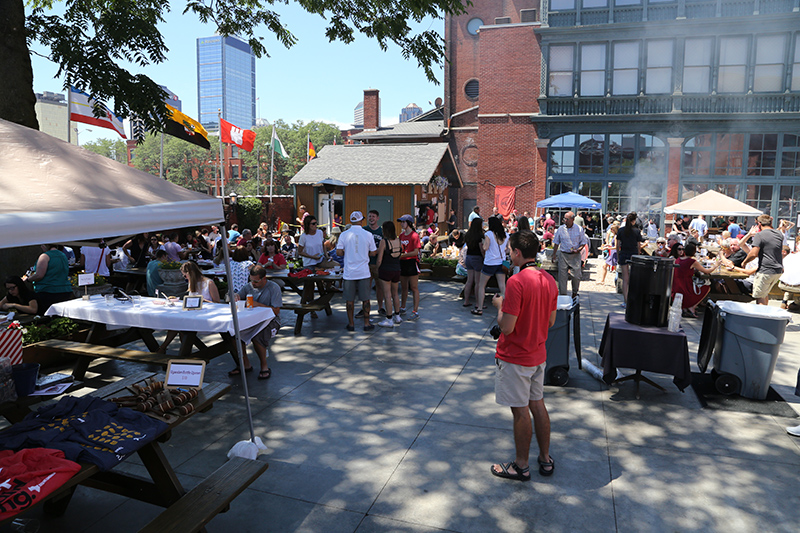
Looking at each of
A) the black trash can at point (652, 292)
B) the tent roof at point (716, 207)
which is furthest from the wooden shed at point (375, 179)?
the black trash can at point (652, 292)

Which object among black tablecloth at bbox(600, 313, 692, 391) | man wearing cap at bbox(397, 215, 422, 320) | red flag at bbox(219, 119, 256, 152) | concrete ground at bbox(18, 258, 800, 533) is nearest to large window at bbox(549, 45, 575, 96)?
red flag at bbox(219, 119, 256, 152)

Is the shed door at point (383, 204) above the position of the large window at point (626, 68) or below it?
below

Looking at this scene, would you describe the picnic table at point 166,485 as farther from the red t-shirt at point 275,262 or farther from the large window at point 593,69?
the large window at point 593,69

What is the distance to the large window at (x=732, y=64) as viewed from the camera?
24.7 meters

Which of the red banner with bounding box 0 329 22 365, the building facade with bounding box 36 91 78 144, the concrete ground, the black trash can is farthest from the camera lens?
the building facade with bounding box 36 91 78 144

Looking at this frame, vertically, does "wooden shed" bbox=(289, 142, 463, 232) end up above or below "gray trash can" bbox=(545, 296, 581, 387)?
above

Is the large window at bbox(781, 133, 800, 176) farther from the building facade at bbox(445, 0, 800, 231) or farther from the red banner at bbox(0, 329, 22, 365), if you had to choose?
the red banner at bbox(0, 329, 22, 365)

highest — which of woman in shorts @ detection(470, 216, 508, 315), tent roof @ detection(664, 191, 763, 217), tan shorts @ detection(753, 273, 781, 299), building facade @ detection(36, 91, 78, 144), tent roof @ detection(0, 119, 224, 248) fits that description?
building facade @ detection(36, 91, 78, 144)

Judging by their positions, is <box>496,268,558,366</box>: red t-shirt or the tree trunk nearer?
<box>496,268,558,366</box>: red t-shirt

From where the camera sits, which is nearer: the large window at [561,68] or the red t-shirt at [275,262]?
the red t-shirt at [275,262]

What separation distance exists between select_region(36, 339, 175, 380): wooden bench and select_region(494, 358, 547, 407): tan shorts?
12.9 feet

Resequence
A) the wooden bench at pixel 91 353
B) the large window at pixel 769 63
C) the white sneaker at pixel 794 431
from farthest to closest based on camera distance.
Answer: the large window at pixel 769 63 < the wooden bench at pixel 91 353 < the white sneaker at pixel 794 431

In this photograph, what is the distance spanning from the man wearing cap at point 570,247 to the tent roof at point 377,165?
13.2 meters

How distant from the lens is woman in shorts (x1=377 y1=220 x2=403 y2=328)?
9.12 metres
